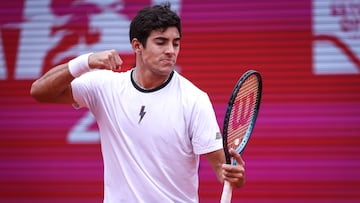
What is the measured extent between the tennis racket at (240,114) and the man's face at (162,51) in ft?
1.16

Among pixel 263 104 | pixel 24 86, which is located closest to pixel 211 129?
pixel 263 104

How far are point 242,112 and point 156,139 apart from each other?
0.47 meters

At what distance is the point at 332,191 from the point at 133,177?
10.9ft

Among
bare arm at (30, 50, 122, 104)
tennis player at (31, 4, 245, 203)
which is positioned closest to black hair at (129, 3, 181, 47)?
tennis player at (31, 4, 245, 203)

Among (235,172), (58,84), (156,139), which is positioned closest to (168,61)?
(156,139)

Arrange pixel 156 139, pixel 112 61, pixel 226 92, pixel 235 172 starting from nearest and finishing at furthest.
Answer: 1. pixel 235 172
2. pixel 112 61
3. pixel 156 139
4. pixel 226 92

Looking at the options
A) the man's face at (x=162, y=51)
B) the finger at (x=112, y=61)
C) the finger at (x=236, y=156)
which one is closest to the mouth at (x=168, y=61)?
the man's face at (x=162, y=51)

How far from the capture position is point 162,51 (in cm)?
335

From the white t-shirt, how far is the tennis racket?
4.0 inches

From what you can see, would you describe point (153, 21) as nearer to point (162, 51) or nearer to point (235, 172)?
Result: point (162, 51)

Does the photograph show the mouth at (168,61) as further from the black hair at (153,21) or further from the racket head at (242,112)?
the racket head at (242,112)

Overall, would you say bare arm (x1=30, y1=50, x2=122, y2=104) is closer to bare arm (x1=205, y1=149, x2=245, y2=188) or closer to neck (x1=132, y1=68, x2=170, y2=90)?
neck (x1=132, y1=68, x2=170, y2=90)

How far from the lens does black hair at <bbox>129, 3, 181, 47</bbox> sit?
337cm

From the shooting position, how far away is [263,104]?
627cm
